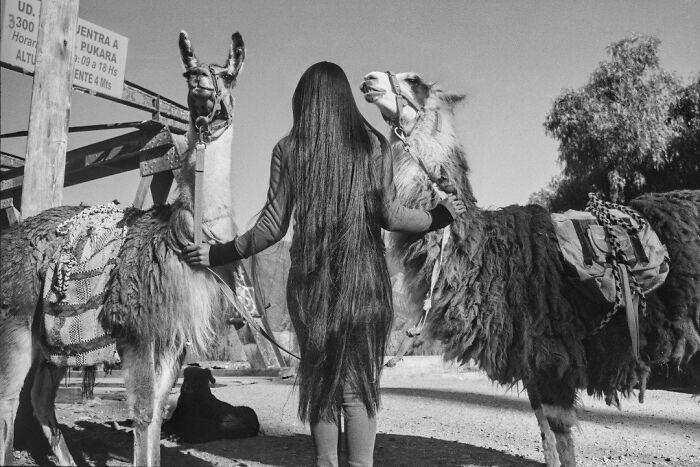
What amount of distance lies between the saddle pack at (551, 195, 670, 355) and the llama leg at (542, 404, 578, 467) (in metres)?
0.48

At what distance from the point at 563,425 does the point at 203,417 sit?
2496 mm

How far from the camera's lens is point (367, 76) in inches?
155

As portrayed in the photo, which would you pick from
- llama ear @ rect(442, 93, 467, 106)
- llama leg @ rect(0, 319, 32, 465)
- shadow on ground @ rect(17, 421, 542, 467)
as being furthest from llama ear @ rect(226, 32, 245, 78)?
shadow on ground @ rect(17, 421, 542, 467)

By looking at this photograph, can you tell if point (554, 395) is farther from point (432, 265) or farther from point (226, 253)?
point (226, 253)

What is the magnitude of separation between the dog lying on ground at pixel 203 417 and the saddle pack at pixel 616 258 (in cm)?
261

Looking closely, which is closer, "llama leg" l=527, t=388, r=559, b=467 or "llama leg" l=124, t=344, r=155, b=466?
"llama leg" l=124, t=344, r=155, b=466

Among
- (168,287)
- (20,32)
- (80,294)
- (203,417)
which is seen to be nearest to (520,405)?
(203,417)

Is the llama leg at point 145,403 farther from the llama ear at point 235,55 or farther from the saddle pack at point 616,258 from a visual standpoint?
the saddle pack at point 616,258

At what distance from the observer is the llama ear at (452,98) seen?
13.7 ft

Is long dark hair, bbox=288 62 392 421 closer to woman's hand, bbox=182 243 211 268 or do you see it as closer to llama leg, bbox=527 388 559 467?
woman's hand, bbox=182 243 211 268

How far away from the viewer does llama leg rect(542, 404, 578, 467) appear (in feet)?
11.5

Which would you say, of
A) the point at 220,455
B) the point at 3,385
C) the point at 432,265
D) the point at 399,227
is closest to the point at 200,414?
the point at 220,455

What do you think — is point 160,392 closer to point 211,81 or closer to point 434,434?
point 211,81

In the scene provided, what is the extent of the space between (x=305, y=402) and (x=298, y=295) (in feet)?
1.22
